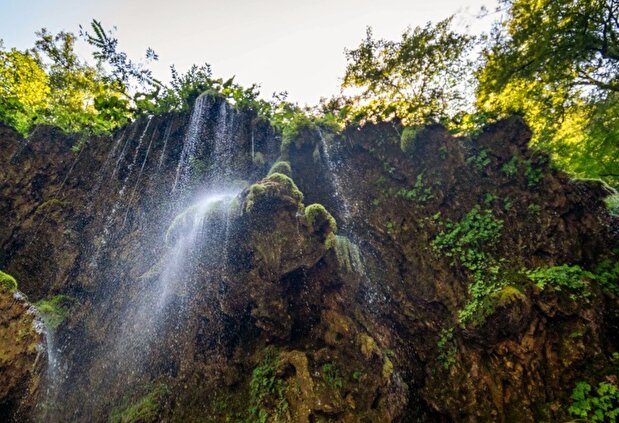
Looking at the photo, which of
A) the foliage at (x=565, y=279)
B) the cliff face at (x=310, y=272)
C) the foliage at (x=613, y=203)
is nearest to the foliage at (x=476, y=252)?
the cliff face at (x=310, y=272)

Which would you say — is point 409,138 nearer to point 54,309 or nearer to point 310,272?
point 310,272

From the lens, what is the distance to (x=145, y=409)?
6836 millimetres

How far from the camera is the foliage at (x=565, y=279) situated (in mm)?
5570

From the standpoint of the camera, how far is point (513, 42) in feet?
23.8

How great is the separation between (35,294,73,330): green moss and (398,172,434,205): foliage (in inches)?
424

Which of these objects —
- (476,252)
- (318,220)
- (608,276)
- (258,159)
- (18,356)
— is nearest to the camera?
(18,356)

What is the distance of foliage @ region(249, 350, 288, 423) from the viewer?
5.91 m

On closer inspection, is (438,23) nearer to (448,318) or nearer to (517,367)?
(448,318)

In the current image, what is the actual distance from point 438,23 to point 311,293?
29.0 feet

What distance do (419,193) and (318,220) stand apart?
3308mm

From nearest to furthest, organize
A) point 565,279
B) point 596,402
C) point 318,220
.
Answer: point 596,402, point 565,279, point 318,220

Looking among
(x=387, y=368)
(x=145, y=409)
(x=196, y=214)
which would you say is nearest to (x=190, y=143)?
(x=196, y=214)

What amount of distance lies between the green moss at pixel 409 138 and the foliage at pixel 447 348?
5.28 m

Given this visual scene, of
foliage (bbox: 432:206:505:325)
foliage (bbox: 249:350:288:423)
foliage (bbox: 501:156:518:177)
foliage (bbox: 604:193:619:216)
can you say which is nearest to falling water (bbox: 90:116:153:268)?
foliage (bbox: 249:350:288:423)
